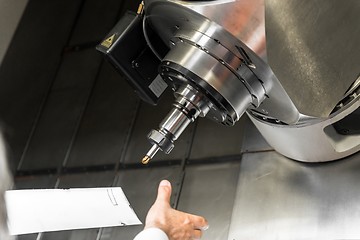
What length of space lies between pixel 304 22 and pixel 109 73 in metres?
1.03

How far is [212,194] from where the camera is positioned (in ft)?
5.25

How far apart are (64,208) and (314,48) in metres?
0.65

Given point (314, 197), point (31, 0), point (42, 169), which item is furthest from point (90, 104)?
point (314, 197)

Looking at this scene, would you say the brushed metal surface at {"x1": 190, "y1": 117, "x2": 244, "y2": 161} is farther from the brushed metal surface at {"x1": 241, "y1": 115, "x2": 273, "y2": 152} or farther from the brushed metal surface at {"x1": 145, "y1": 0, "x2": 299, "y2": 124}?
the brushed metal surface at {"x1": 145, "y1": 0, "x2": 299, "y2": 124}

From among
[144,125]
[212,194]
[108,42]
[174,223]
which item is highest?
[144,125]

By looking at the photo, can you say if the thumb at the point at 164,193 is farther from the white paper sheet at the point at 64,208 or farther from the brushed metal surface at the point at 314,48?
the brushed metal surface at the point at 314,48

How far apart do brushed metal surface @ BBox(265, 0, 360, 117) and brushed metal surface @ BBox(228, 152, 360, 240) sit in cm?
28

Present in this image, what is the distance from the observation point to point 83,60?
2.08 m

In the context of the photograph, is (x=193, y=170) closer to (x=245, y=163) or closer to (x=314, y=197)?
(x=245, y=163)

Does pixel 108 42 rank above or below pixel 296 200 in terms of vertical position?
above

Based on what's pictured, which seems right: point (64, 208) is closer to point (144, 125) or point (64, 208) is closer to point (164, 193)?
point (164, 193)

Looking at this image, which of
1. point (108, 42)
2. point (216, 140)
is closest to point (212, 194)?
point (216, 140)

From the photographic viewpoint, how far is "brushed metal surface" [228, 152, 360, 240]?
134cm

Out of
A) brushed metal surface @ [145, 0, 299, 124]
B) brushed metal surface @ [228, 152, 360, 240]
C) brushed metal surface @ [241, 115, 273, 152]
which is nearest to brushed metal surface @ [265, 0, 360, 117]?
brushed metal surface @ [145, 0, 299, 124]
